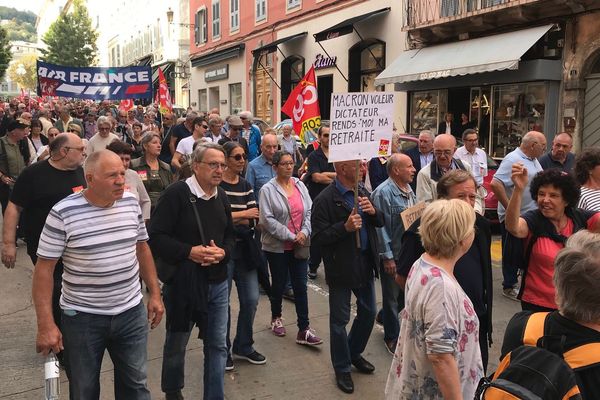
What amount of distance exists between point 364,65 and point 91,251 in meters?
17.3

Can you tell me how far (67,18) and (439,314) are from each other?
65534 mm

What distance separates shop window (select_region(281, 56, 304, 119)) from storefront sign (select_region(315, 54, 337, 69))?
222 centimetres

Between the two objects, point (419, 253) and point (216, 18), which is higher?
point (216, 18)

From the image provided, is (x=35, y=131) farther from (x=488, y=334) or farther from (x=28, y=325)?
(x=488, y=334)

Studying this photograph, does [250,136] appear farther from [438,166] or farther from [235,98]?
[235,98]

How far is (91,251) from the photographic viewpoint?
9.77ft

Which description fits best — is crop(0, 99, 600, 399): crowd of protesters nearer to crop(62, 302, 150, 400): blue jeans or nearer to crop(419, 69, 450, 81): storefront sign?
crop(62, 302, 150, 400): blue jeans

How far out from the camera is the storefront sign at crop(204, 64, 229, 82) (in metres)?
29.9

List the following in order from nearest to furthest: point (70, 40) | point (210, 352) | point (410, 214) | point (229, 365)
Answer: point (210, 352)
point (410, 214)
point (229, 365)
point (70, 40)

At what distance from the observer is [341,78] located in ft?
65.6

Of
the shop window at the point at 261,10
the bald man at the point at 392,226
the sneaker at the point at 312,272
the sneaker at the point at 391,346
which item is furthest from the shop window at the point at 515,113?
the shop window at the point at 261,10

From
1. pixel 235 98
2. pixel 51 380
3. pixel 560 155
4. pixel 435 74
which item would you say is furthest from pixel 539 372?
pixel 235 98

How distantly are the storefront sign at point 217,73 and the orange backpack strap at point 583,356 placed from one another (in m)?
29.3

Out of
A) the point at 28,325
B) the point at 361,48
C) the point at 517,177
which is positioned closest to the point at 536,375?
the point at 517,177
